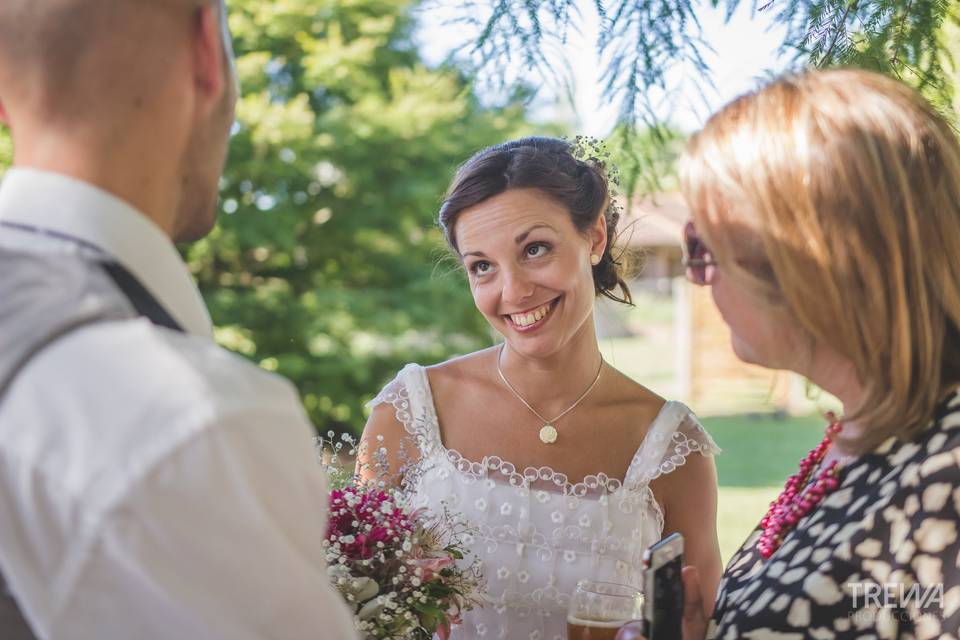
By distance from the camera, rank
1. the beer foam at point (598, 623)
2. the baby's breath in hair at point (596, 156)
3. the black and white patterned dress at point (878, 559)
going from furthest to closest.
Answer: the baby's breath in hair at point (596, 156) < the beer foam at point (598, 623) < the black and white patterned dress at point (878, 559)

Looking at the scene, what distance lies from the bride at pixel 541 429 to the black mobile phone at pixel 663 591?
1.00 m

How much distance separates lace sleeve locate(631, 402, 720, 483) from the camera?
8.78ft

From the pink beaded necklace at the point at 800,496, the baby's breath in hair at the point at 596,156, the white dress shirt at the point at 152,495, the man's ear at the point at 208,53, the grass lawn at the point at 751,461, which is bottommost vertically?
the grass lawn at the point at 751,461

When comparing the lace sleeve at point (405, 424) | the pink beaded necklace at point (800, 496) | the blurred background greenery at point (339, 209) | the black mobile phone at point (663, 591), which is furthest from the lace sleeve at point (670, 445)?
the blurred background greenery at point (339, 209)

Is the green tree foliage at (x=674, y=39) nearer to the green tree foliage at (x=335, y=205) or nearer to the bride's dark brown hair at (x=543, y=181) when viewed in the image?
the bride's dark brown hair at (x=543, y=181)

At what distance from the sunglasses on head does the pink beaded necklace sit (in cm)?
34

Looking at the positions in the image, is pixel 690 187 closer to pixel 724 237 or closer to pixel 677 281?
pixel 724 237

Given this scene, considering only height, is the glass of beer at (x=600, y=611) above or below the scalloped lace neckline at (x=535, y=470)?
below

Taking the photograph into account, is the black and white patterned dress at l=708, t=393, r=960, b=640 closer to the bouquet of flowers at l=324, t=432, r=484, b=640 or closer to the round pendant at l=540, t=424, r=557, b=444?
the bouquet of flowers at l=324, t=432, r=484, b=640

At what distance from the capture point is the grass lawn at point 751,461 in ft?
33.7

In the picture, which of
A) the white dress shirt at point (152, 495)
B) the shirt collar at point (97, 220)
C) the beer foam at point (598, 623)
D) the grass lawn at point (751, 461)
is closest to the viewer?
the white dress shirt at point (152, 495)

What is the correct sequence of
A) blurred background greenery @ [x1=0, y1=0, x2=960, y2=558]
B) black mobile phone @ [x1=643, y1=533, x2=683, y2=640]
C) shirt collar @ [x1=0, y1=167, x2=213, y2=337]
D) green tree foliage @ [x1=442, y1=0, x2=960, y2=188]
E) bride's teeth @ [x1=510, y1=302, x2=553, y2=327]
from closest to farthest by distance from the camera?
1. shirt collar @ [x1=0, y1=167, x2=213, y2=337]
2. black mobile phone @ [x1=643, y1=533, x2=683, y2=640]
3. green tree foliage @ [x1=442, y1=0, x2=960, y2=188]
4. bride's teeth @ [x1=510, y1=302, x2=553, y2=327]
5. blurred background greenery @ [x1=0, y1=0, x2=960, y2=558]

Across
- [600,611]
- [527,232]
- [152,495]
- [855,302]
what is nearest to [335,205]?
[527,232]

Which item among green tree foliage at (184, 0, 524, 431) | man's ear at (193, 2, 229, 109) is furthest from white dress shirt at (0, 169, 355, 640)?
green tree foliage at (184, 0, 524, 431)
